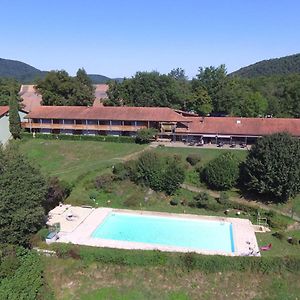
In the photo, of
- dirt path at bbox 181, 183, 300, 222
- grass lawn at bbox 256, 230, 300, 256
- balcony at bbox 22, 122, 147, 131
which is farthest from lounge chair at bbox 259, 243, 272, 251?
balcony at bbox 22, 122, 147, 131

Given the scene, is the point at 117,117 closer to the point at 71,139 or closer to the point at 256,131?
the point at 71,139

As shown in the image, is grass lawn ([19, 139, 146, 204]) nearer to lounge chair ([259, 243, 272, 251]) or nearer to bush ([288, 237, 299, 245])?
lounge chair ([259, 243, 272, 251])

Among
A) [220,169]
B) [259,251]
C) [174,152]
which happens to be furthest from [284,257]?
[174,152]

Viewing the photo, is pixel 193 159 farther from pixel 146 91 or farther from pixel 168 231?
pixel 146 91

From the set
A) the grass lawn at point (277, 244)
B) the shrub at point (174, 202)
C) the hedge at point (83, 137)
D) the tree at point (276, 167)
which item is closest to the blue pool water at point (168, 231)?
the grass lawn at point (277, 244)

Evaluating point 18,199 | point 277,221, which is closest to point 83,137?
point 18,199
